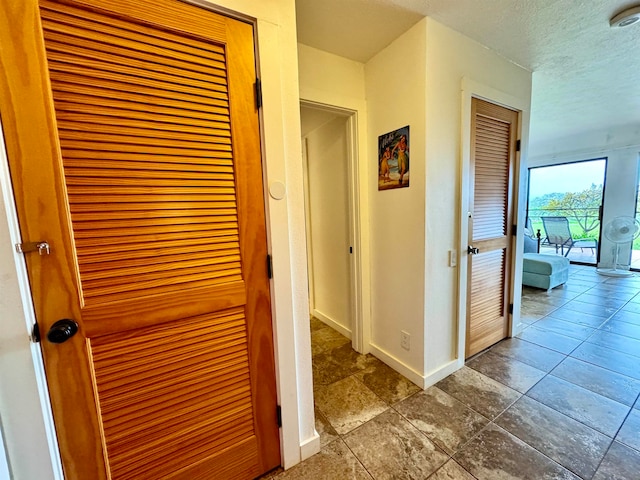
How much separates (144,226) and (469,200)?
81.4 inches

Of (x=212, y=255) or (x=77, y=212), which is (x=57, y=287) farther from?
(x=212, y=255)

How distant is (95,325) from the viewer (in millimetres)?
898

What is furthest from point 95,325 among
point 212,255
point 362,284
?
point 362,284

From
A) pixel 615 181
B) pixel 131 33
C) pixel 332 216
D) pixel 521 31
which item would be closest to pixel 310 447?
pixel 332 216

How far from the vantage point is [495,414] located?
1.56 m

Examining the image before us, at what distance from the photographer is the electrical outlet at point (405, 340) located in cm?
192

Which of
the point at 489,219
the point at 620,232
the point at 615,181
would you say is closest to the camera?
the point at 489,219

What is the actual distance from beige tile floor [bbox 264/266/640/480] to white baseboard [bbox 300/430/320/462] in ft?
0.11

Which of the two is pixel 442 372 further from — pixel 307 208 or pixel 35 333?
pixel 35 333

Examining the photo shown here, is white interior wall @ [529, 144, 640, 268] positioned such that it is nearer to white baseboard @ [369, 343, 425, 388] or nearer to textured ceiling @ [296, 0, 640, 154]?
textured ceiling @ [296, 0, 640, 154]

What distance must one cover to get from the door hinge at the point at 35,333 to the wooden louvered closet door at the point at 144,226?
0.01m

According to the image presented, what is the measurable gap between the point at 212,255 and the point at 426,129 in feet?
4.86

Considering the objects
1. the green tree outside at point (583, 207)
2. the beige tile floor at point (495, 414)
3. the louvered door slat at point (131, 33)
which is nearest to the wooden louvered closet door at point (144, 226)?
the louvered door slat at point (131, 33)

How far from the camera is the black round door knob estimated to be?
2.65ft
